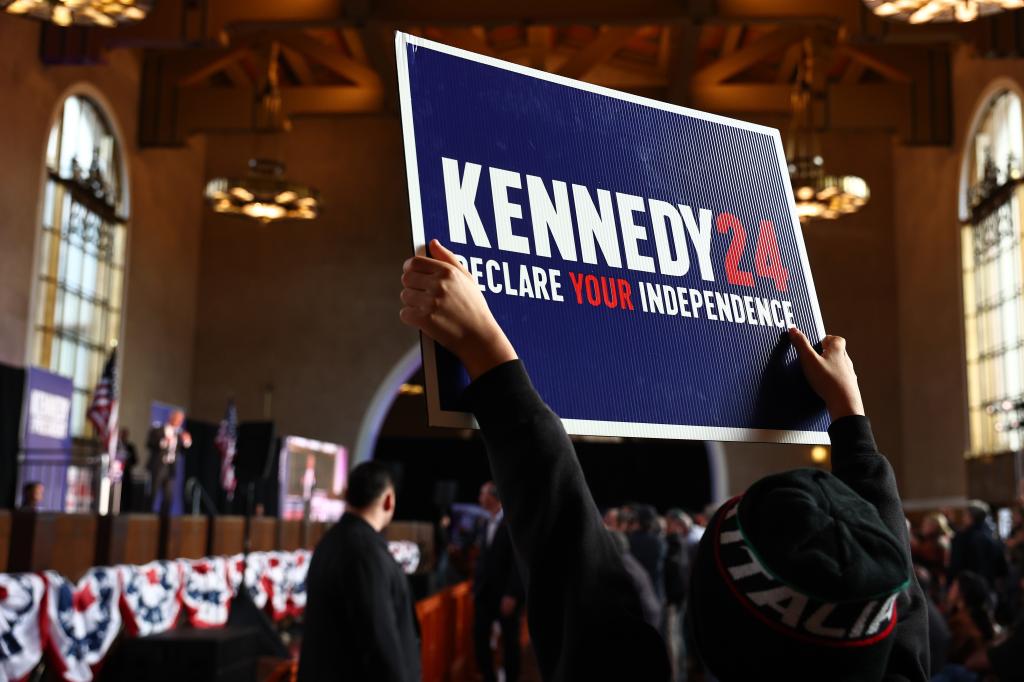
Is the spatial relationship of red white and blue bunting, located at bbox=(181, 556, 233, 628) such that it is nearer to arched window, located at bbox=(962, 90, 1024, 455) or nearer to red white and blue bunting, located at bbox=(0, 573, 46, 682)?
red white and blue bunting, located at bbox=(0, 573, 46, 682)

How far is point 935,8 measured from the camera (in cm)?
934

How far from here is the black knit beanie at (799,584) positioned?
895mm

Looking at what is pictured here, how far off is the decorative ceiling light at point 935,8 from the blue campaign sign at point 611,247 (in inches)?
333

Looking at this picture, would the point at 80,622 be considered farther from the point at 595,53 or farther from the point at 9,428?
the point at 595,53

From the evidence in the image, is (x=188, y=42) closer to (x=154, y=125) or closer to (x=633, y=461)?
(x=154, y=125)

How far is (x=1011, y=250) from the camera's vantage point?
16.0 metres

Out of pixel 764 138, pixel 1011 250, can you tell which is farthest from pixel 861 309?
pixel 764 138

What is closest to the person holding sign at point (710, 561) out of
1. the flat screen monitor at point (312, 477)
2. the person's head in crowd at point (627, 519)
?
the person's head in crowd at point (627, 519)

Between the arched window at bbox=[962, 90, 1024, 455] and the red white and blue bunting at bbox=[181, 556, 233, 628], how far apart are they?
34.9 ft

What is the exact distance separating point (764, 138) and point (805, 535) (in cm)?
84

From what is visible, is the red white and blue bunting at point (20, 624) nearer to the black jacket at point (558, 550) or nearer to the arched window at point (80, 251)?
the black jacket at point (558, 550)

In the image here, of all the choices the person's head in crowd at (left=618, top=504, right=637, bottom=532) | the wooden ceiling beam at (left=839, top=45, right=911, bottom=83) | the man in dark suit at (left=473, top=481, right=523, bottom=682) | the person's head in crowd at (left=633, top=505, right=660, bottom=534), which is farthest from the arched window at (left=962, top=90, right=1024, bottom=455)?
the man in dark suit at (left=473, top=481, right=523, bottom=682)

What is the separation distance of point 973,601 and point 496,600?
4014 millimetres

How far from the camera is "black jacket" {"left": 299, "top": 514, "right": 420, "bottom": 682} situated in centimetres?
307
